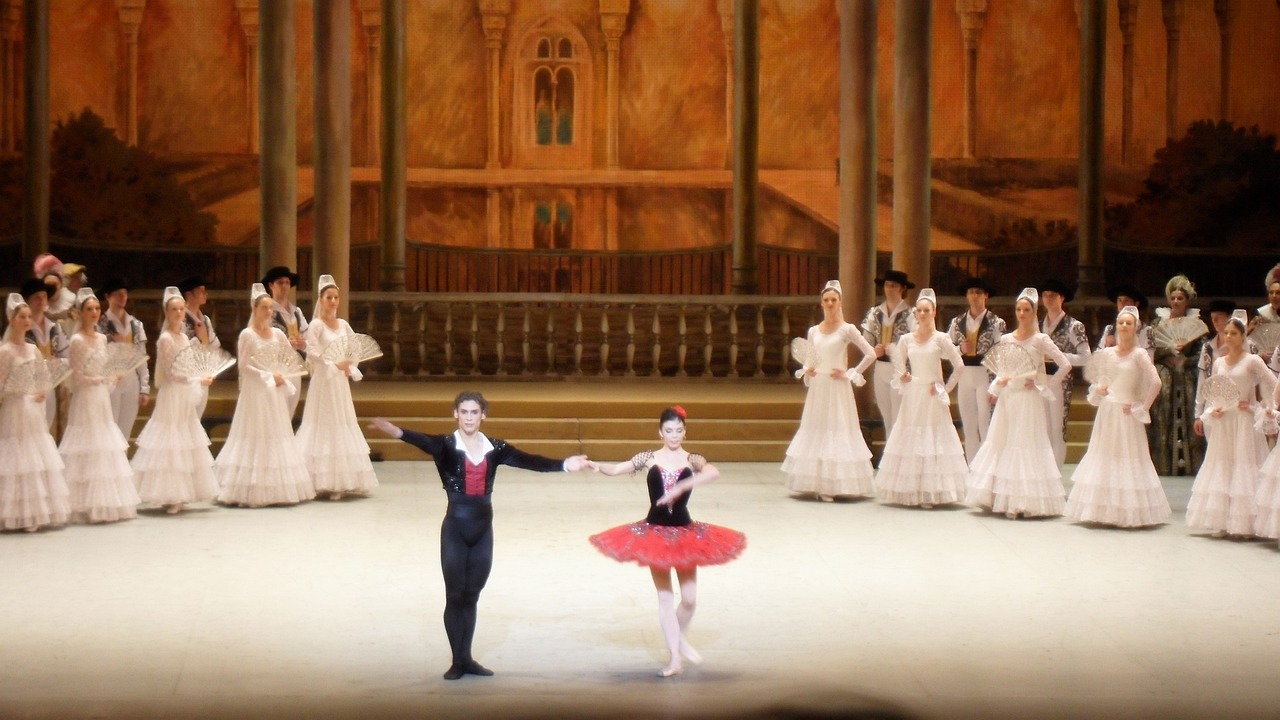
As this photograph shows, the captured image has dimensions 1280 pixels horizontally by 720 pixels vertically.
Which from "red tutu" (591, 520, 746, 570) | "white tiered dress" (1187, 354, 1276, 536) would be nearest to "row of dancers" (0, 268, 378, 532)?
"red tutu" (591, 520, 746, 570)

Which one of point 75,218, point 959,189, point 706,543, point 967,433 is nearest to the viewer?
point 706,543

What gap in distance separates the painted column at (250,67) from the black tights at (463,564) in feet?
46.6

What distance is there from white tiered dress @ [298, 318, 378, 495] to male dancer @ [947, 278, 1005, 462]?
4113 millimetres

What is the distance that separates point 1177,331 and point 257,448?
664 cm

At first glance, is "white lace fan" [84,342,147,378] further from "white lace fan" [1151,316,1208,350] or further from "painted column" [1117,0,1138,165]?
"painted column" [1117,0,1138,165]

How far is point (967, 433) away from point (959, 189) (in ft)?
29.5

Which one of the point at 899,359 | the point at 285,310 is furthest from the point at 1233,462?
the point at 285,310

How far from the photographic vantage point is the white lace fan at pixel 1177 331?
1138 cm

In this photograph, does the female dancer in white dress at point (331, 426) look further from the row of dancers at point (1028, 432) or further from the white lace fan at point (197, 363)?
the row of dancers at point (1028, 432)

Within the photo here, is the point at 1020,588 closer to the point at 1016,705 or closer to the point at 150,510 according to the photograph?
the point at 1016,705

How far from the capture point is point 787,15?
66.1 feet

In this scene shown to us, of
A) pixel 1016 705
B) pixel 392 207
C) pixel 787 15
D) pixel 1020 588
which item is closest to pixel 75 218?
pixel 392 207

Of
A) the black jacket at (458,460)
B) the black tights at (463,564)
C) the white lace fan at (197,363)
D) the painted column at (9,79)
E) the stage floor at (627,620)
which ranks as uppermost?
the painted column at (9,79)

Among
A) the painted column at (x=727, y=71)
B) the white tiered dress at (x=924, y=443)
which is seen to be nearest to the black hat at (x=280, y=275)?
the white tiered dress at (x=924, y=443)
